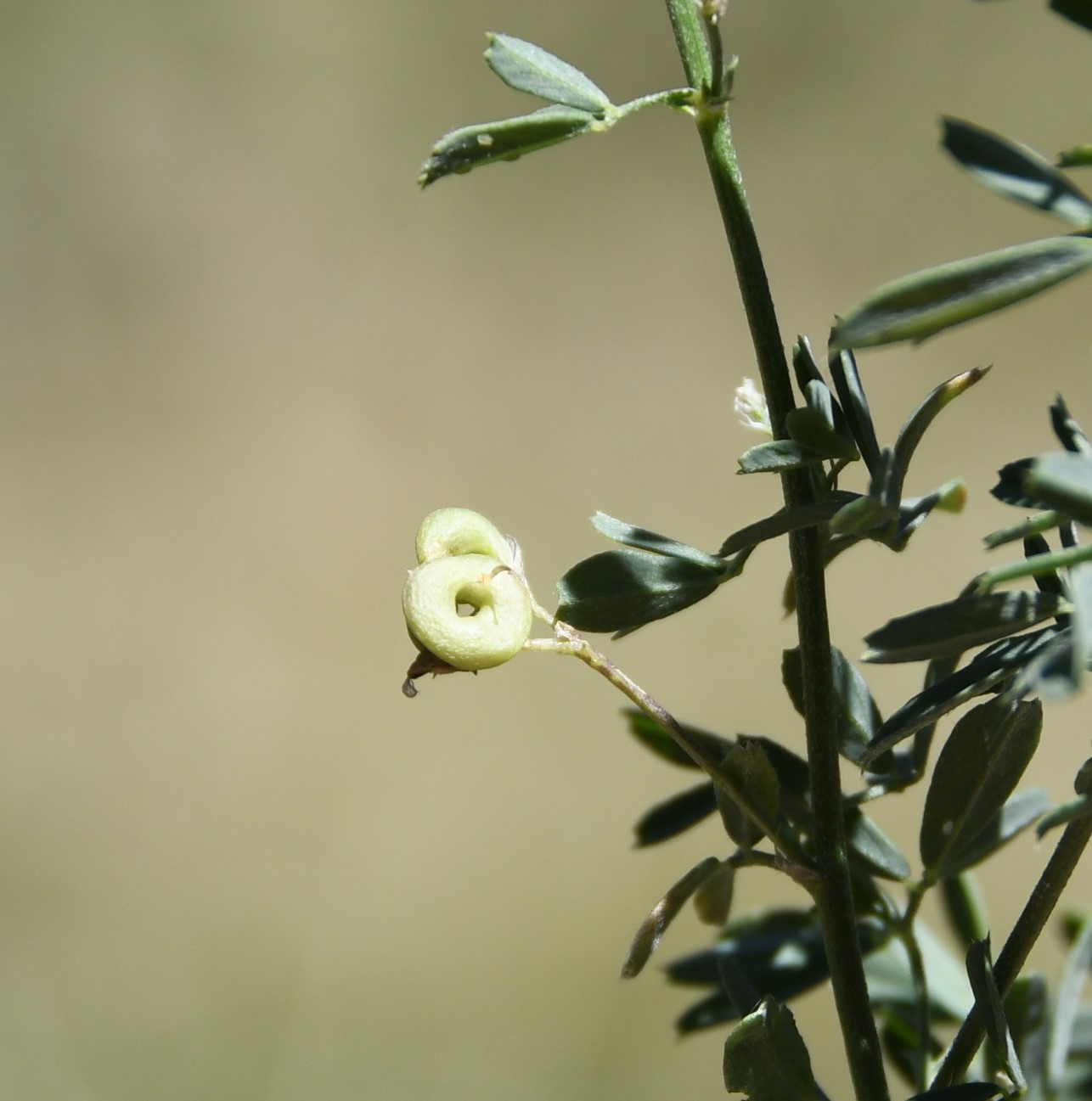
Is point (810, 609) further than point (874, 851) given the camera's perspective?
No

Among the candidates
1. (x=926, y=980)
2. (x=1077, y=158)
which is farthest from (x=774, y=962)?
(x=1077, y=158)

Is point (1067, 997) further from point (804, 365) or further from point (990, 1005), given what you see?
point (804, 365)

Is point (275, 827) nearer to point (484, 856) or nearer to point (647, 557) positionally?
point (484, 856)

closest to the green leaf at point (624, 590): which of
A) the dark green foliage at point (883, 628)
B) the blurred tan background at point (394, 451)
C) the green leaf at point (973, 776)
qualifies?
the dark green foliage at point (883, 628)

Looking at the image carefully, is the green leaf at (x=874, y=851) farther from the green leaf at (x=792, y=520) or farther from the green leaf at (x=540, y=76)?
the green leaf at (x=540, y=76)

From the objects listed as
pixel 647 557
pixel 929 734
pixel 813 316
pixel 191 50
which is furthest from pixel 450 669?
pixel 191 50

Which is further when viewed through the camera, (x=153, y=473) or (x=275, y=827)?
(x=153, y=473)
